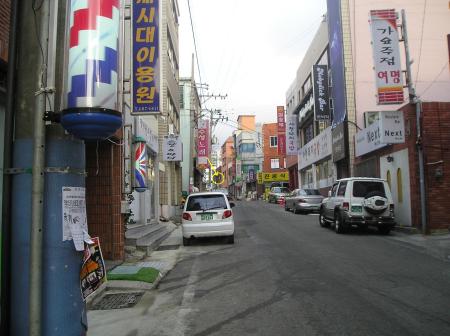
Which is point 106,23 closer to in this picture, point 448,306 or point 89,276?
point 89,276

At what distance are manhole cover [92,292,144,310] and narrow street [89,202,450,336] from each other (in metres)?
0.18

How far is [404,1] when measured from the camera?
27.1 meters

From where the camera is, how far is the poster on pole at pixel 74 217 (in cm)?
369

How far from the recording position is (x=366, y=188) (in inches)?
627

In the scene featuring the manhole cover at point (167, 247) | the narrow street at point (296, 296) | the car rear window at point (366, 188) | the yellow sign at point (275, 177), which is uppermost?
the yellow sign at point (275, 177)

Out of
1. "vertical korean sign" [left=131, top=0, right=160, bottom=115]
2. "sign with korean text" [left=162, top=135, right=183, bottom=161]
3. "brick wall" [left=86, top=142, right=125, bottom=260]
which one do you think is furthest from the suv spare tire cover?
"sign with korean text" [left=162, top=135, right=183, bottom=161]

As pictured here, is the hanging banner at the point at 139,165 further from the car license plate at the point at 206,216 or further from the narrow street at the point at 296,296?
the narrow street at the point at 296,296

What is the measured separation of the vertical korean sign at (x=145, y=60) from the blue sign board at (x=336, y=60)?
1620 cm

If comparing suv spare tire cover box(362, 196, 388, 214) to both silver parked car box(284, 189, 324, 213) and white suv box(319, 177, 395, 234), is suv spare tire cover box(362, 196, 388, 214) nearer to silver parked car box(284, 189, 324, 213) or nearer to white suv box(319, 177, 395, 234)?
white suv box(319, 177, 395, 234)

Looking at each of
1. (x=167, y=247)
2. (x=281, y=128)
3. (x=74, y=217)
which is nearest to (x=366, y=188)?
(x=167, y=247)

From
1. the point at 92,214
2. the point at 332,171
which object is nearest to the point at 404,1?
the point at 332,171

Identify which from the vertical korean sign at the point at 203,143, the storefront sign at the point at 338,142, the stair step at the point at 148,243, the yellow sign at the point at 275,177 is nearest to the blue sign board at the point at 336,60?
the storefront sign at the point at 338,142

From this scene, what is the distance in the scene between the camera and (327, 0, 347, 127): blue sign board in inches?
1073

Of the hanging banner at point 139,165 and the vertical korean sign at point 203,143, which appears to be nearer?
the hanging banner at point 139,165
